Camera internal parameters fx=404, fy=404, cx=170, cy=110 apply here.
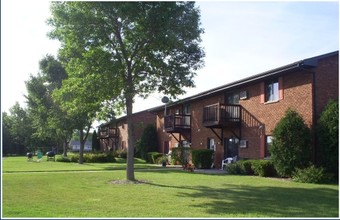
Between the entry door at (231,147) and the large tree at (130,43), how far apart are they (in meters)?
8.75

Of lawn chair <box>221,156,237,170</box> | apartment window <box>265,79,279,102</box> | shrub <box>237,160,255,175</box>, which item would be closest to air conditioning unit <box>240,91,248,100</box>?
apartment window <box>265,79,279,102</box>

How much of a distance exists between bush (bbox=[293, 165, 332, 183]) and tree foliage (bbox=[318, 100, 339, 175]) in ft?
2.37

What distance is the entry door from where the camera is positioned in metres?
24.6

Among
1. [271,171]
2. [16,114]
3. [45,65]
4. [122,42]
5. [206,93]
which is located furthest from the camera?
[16,114]

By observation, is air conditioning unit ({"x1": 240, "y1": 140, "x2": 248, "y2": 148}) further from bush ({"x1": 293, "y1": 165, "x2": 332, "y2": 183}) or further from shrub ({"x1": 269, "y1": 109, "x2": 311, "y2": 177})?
bush ({"x1": 293, "y1": 165, "x2": 332, "y2": 183})

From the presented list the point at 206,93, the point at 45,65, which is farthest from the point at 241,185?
the point at 45,65

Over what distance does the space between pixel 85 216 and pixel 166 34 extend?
880cm

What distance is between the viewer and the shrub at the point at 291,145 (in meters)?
17.6

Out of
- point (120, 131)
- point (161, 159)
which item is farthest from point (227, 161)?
point (120, 131)

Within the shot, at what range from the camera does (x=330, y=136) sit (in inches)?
664

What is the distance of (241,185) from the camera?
14.8 metres

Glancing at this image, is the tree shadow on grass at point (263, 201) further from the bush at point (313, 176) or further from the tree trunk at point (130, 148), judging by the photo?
the tree trunk at point (130, 148)

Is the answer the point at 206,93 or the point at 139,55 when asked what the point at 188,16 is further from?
the point at 206,93

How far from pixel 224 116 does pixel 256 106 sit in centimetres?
237
